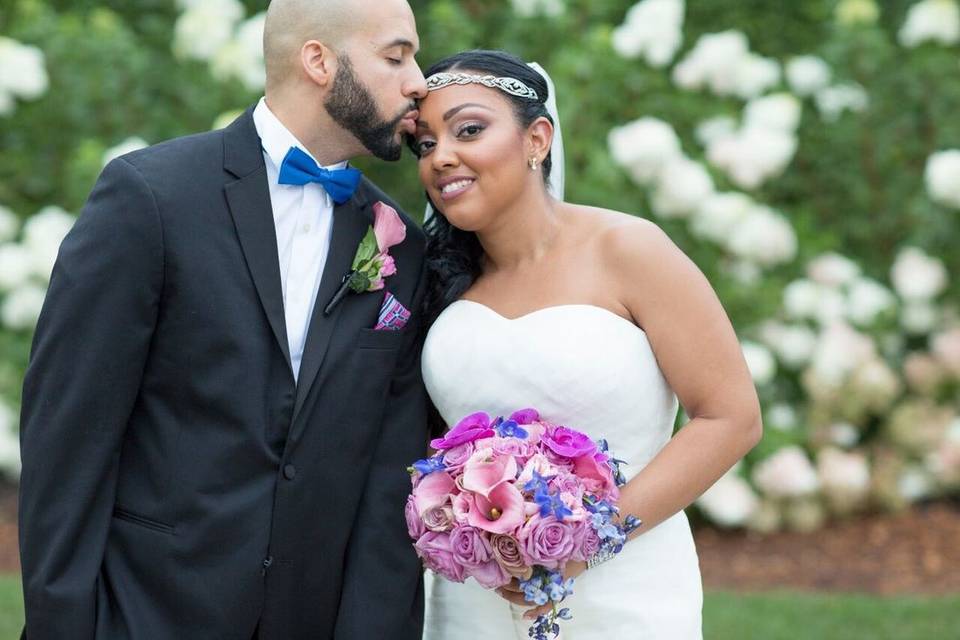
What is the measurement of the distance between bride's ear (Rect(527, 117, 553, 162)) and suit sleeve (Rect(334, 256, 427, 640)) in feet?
2.36

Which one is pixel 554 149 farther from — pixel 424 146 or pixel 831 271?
pixel 831 271

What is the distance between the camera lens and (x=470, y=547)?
128 inches

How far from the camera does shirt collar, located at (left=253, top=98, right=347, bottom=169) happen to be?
11.7 ft

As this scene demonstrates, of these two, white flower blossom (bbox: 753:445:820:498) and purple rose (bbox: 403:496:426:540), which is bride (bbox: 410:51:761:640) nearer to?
purple rose (bbox: 403:496:426:540)

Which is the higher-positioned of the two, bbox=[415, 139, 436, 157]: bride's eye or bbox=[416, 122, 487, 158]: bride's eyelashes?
bbox=[416, 122, 487, 158]: bride's eyelashes

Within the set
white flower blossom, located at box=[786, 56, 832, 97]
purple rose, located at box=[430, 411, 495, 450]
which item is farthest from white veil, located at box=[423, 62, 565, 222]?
white flower blossom, located at box=[786, 56, 832, 97]

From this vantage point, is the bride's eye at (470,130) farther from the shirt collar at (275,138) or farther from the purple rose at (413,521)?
the purple rose at (413,521)

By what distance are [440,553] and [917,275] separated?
16.9ft

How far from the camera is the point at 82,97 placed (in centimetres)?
778

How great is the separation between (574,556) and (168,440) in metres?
1.02

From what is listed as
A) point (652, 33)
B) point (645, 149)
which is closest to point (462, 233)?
point (645, 149)

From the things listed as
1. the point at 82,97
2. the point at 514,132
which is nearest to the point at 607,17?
the point at 82,97

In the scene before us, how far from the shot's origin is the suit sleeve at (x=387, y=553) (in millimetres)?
3570

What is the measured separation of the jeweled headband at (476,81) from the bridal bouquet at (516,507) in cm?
92
